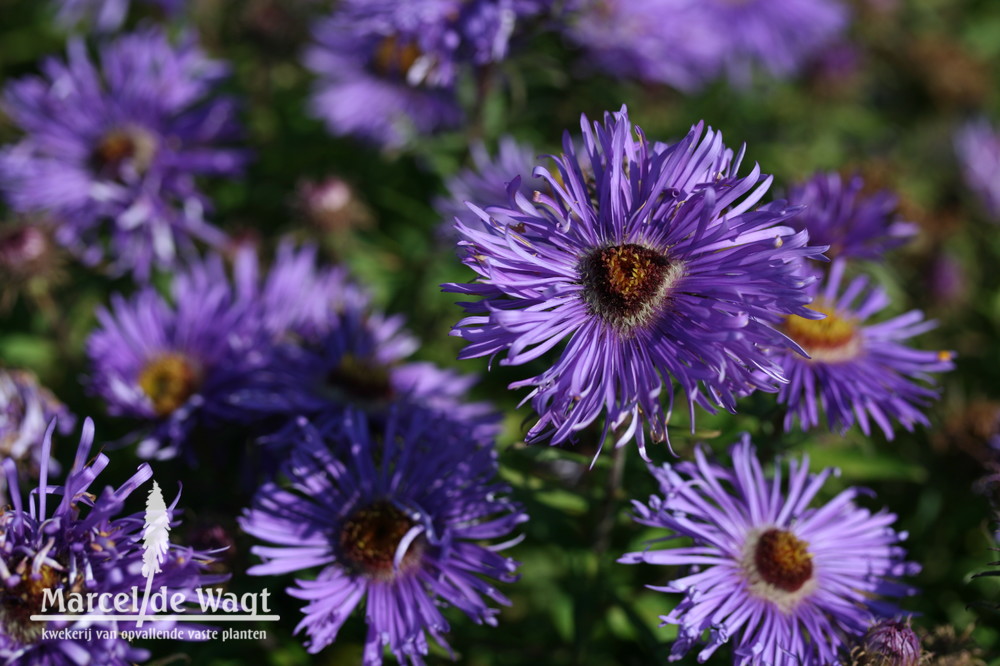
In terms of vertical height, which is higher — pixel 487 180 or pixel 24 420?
pixel 487 180

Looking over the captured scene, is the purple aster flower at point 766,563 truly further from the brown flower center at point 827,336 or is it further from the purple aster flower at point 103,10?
the purple aster flower at point 103,10

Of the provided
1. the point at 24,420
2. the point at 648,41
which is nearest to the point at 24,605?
the point at 24,420

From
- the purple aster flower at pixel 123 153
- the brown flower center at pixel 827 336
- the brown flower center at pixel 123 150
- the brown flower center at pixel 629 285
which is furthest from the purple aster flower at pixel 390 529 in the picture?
the brown flower center at pixel 123 150

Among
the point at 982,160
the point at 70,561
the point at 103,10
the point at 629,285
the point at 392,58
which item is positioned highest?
the point at 982,160

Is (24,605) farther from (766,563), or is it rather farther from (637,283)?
(766,563)

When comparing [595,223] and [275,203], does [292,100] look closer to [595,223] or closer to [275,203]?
[275,203]

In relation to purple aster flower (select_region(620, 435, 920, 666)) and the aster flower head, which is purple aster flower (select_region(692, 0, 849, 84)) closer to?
purple aster flower (select_region(620, 435, 920, 666))
